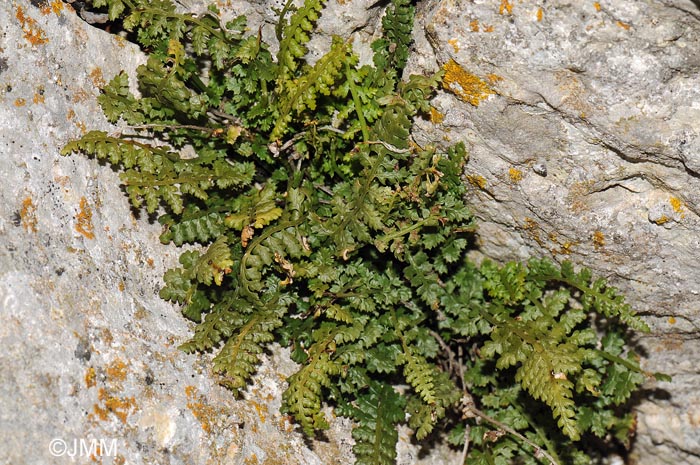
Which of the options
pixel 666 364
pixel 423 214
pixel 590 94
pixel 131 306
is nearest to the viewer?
pixel 590 94

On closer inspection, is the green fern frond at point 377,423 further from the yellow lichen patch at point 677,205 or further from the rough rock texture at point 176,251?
the yellow lichen patch at point 677,205

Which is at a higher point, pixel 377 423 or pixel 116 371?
pixel 377 423

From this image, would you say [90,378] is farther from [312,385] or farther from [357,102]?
[357,102]

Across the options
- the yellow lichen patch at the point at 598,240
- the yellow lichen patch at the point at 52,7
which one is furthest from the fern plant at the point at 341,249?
the yellow lichen patch at the point at 52,7

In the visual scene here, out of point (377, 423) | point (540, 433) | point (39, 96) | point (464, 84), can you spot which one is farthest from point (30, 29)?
point (540, 433)

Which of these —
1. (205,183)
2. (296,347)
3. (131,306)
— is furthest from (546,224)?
(131,306)

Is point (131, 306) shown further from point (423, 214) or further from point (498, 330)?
point (498, 330)
